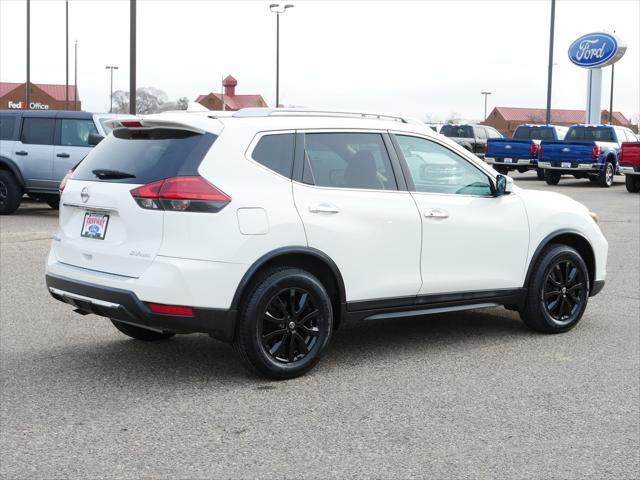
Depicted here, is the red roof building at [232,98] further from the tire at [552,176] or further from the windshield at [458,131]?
the tire at [552,176]

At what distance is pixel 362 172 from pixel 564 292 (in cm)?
224

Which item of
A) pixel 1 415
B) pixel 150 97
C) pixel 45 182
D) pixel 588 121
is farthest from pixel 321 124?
pixel 150 97

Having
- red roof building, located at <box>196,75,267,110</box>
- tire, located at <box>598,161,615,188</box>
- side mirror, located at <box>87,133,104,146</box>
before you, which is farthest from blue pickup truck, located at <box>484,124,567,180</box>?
red roof building, located at <box>196,75,267,110</box>

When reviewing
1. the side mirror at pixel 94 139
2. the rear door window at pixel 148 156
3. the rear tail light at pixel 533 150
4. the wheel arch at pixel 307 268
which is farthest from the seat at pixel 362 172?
the rear tail light at pixel 533 150

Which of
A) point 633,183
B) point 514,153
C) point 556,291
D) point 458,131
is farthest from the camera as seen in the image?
point 458,131

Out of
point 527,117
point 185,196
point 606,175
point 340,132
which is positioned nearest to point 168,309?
point 185,196

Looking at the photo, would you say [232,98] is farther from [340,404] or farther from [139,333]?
[340,404]

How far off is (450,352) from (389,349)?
454mm

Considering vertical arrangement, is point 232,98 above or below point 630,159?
above

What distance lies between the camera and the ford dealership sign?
43531 mm

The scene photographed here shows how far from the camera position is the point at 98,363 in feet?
20.8

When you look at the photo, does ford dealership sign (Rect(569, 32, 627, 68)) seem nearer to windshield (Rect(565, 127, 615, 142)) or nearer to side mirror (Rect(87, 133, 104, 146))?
windshield (Rect(565, 127, 615, 142))

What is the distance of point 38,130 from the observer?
17.2m

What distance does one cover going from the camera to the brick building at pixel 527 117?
4611 inches
